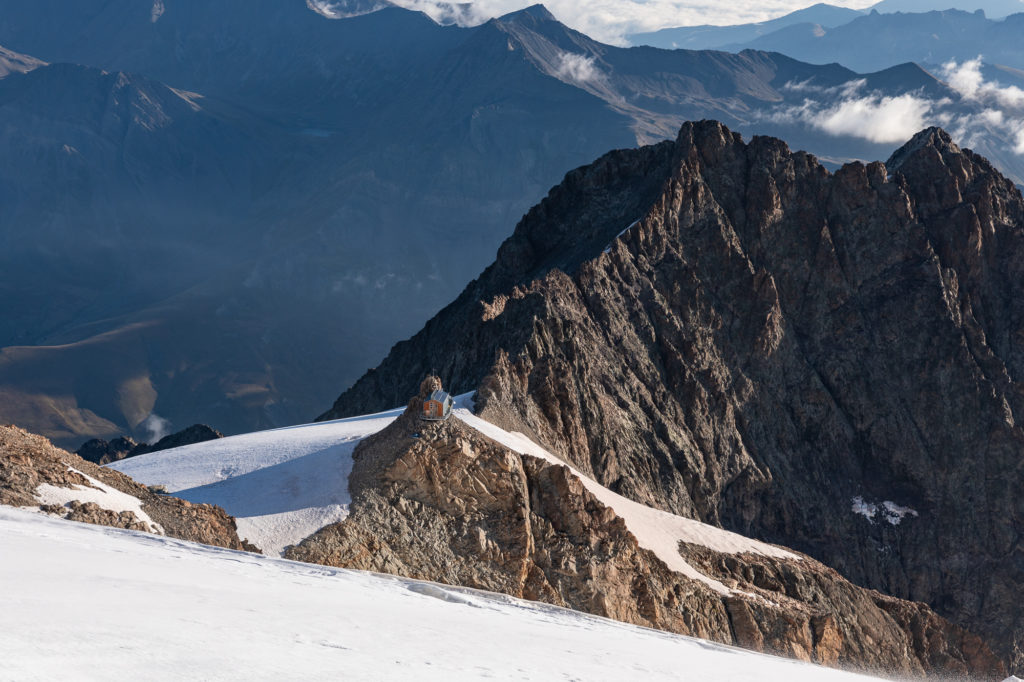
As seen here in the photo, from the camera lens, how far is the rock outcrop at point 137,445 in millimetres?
89619

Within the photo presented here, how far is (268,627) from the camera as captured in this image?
17.8m

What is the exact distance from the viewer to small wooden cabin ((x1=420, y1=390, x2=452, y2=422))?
38.2m

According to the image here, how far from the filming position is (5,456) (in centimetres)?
2814

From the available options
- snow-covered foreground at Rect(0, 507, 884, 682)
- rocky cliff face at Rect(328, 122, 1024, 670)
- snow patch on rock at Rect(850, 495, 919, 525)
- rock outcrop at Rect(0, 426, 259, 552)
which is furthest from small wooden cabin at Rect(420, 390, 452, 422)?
snow patch on rock at Rect(850, 495, 919, 525)

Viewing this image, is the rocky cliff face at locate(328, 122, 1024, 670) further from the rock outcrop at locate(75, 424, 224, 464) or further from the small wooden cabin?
the rock outcrop at locate(75, 424, 224, 464)

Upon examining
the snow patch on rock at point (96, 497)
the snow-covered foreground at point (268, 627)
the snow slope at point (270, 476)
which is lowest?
the snow-covered foreground at point (268, 627)

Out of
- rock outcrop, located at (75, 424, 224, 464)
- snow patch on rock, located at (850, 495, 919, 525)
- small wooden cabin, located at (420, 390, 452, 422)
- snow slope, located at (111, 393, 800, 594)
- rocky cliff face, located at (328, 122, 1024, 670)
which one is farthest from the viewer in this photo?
rock outcrop, located at (75, 424, 224, 464)

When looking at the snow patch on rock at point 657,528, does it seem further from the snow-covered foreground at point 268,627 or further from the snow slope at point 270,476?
the snow-covered foreground at point 268,627

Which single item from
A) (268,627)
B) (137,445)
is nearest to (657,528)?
(268,627)

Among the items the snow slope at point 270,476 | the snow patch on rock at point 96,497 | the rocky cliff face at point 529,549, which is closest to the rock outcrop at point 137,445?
the snow slope at point 270,476

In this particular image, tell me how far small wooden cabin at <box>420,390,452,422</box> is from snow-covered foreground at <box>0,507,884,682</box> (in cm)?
1151

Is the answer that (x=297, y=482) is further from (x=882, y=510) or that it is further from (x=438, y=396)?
(x=882, y=510)

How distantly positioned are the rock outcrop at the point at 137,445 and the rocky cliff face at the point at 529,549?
5214 centimetres

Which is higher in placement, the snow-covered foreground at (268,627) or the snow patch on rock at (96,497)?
the snow patch on rock at (96,497)
